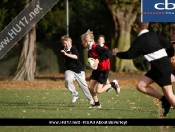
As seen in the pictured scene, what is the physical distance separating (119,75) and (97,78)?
784 inches

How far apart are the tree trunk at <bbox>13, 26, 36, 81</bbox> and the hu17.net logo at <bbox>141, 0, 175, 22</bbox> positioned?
674cm

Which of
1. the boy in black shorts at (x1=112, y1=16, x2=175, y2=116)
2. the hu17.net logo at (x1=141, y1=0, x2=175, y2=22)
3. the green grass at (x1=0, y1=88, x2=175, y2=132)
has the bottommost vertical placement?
the green grass at (x1=0, y1=88, x2=175, y2=132)

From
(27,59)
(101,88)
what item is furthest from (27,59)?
(101,88)

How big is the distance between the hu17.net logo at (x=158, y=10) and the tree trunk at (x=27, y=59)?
6.74 meters

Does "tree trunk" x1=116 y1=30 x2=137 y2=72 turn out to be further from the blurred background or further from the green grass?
the green grass

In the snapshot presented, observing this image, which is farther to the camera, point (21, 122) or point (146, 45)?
point (146, 45)

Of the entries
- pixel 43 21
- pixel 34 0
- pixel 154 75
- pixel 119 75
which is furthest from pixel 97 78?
pixel 43 21

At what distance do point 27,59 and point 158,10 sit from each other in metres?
9.63

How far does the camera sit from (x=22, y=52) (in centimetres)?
2834

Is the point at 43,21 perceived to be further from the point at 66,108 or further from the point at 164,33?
the point at 66,108

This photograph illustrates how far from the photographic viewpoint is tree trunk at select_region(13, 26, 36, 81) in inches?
1101

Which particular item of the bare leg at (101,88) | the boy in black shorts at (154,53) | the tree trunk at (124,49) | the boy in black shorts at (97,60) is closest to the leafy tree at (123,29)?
the tree trunk at (124,49)

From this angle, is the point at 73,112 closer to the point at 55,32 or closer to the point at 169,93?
the point at 169,93

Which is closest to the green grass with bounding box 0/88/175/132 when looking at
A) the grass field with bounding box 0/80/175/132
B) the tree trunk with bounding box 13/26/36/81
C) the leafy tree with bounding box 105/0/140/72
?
the grass field with bounding box 0/80/175/132
